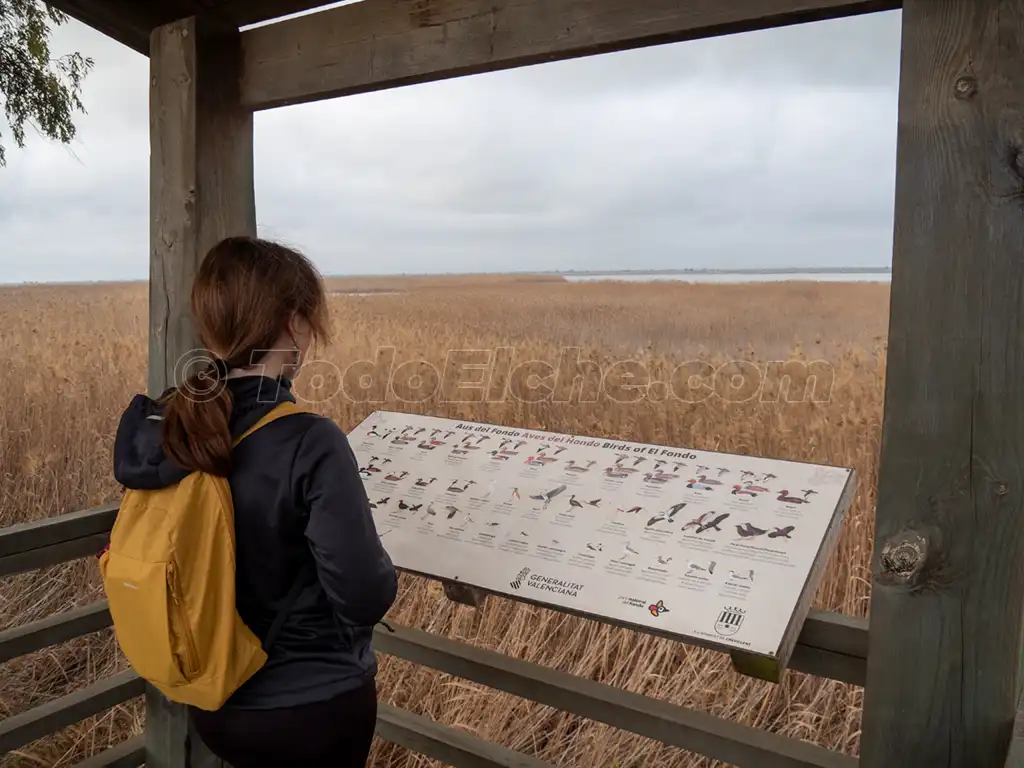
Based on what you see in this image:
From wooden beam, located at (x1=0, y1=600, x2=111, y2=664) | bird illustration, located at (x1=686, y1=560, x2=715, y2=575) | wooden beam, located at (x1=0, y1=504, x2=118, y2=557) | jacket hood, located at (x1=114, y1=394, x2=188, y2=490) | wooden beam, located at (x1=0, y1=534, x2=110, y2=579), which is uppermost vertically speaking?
jacket hood, located at (x1=114, y1=394, x2=188, y2=490)

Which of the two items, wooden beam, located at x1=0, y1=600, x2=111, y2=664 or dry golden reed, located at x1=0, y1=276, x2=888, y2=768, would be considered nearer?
wooden beam, located at x1=0, y1=600, x2=111, y2=664

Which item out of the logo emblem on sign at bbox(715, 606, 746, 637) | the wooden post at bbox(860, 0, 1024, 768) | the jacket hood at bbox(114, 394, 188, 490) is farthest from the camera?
the logo emblem on sign at bbox(715, 606, 746, 637)

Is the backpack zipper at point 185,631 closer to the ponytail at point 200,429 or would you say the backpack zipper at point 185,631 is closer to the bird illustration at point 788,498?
the ponytail at point 200,429

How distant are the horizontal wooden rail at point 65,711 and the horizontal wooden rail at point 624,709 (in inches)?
29.9

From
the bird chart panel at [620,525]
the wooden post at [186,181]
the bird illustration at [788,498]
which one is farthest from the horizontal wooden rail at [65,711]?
the bird illustration at [788,498]

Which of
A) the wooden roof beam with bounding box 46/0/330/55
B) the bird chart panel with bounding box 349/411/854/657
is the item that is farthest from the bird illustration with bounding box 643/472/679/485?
the wooden roof beam with bounding box 46/0/330/55

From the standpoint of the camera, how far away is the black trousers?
3.93 ft

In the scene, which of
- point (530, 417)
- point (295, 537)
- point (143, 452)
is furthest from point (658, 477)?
point (530, 417)

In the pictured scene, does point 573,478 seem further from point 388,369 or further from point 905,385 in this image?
point 388,369

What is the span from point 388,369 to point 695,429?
4.33 feet

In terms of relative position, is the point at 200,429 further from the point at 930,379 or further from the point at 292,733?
the point at 930,379

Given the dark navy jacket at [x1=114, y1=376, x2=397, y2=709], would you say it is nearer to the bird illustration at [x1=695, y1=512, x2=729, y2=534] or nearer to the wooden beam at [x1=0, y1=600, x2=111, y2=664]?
the bird illustration at [x1=695, y1=512, x2=729, y2=534]

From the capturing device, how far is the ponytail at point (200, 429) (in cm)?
111

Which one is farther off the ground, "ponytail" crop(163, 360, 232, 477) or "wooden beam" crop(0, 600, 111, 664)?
"ponytail" crop(163, 360, 232, 477)
